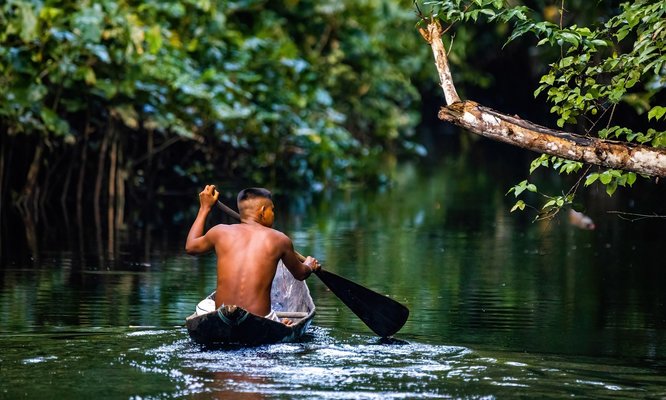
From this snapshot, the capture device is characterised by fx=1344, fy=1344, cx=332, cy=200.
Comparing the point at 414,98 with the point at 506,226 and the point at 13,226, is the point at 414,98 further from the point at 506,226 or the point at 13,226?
the point at 13,226

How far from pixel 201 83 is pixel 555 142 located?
13.5 metres

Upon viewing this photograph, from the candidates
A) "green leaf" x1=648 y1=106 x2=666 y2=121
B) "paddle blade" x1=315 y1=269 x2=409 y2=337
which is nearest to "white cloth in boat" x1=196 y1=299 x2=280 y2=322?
"paddle blade" x1=315 y1=269 x2=409 y2=337

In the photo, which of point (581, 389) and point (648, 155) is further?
point (648, 155)

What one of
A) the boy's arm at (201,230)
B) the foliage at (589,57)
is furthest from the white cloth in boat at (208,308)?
the foliage at (589,57)

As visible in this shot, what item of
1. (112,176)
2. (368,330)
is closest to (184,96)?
(112,176)

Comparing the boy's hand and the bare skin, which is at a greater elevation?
the boy's hand

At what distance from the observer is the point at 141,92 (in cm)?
1920

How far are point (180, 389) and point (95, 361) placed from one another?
3.25 ft

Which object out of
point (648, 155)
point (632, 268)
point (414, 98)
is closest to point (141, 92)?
point (632, 268)

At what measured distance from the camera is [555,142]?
316 inches

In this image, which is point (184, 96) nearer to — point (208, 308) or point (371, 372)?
point (208, 308)

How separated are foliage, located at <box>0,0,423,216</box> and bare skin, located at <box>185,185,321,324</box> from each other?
28.1ft

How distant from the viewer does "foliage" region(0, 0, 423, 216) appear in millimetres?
17500

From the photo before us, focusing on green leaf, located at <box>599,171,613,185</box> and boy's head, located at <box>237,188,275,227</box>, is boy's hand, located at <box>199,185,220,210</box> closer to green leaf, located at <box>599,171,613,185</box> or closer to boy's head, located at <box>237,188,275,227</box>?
boy's head, located at <box>237,188,275,227</box>
